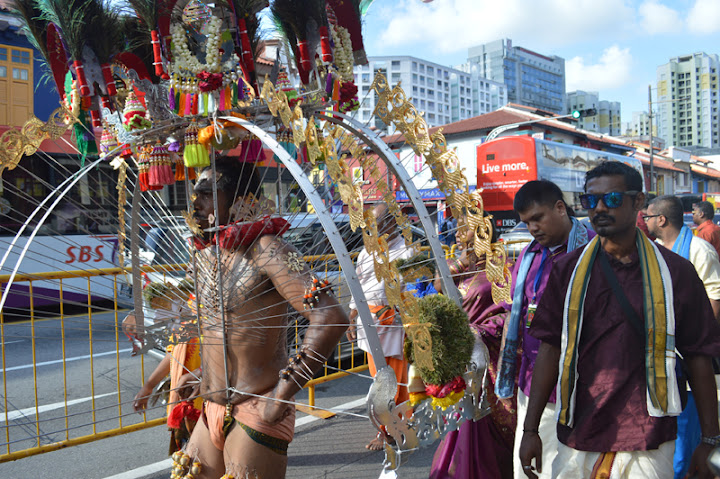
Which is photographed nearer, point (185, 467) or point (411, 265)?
point (185, 467)

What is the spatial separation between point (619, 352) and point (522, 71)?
122701 millimetres

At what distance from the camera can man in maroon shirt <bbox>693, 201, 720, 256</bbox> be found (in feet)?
21.1

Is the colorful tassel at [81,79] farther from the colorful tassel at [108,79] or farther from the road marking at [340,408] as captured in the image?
the road marking at [340,408]

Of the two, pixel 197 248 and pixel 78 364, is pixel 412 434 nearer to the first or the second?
pixel 197 248

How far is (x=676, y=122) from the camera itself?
343 feet

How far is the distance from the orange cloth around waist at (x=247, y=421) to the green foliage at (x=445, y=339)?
2.01 ft

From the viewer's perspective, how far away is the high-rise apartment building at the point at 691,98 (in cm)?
9906

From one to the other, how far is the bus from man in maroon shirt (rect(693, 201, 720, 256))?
491 inches

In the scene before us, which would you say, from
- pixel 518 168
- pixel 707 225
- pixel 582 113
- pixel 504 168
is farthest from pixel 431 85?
pixel 707 225

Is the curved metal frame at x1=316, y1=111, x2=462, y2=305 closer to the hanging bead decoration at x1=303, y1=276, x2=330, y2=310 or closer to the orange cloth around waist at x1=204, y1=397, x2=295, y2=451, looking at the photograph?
the hanging bead decoration at x1=303, y1=276, x2=330, y2=310

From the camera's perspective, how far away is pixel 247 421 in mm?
2334

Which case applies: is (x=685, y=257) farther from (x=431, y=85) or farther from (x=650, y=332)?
(x=431, y=85)

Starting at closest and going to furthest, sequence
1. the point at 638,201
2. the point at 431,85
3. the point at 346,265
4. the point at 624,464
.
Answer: the point at 346,265
the point at 624,464
the point at 638,201
the point at 431,85

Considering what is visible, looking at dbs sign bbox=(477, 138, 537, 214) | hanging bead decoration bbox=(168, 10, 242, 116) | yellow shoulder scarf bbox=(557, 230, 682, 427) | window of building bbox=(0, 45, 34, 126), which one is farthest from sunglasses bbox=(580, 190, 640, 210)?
dbs sign bbox=(477, 138, 537, 214)
